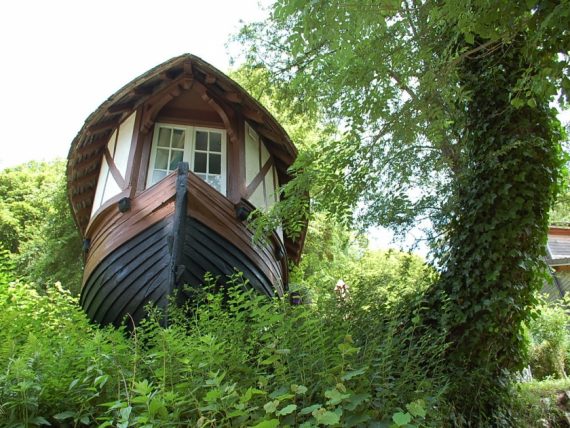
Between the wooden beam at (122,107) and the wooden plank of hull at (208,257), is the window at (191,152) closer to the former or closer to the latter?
the wooden beam at (122,107)

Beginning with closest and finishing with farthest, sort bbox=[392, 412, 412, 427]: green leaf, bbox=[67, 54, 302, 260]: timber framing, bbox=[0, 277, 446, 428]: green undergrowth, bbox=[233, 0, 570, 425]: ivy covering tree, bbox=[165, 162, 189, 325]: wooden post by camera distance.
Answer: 1. bbox=[392, 412, 412, 427]: green leaf
2. bbox=[0, 277, 446, 428]: green undergrowth
3. bbox=[233, 0, 570, 425]: ivy covering tree
4. bbox=[165, 162, 189, 325]: wooden post
5. bbox=[67, 54, 302, 260]: timber framing

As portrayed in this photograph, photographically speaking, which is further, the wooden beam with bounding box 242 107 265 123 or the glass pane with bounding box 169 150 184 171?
the wooden beam with bounding box 242 107 265 123

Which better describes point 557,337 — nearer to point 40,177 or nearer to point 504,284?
point 504,284

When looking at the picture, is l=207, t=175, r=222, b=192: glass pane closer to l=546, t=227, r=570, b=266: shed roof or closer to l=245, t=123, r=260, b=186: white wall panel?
l=245, t=123, r=260, b=186: white wall panel

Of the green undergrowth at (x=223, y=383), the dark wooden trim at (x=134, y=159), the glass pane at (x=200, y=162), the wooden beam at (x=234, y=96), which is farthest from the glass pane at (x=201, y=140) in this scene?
the green undergrowth at (x=223, y=383)

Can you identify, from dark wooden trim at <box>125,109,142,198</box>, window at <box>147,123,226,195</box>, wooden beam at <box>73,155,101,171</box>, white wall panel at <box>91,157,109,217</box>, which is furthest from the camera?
wooden beam at <box>73,155,101,171</box>

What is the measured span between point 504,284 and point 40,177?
24.4 meters

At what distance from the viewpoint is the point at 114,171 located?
7004 mm

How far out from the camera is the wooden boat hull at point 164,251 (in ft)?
17.7

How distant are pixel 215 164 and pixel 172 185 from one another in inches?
47.6

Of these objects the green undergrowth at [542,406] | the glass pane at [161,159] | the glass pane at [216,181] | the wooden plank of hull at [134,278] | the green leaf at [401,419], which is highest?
the glass pane at [161,159]

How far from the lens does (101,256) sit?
20.2ft

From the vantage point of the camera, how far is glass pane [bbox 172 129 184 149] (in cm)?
697

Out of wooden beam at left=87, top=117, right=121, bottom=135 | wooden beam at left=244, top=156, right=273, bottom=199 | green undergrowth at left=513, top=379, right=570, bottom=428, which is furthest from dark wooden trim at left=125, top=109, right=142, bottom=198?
green undergrowth at left=513, top=379, right=570, bottom=428
